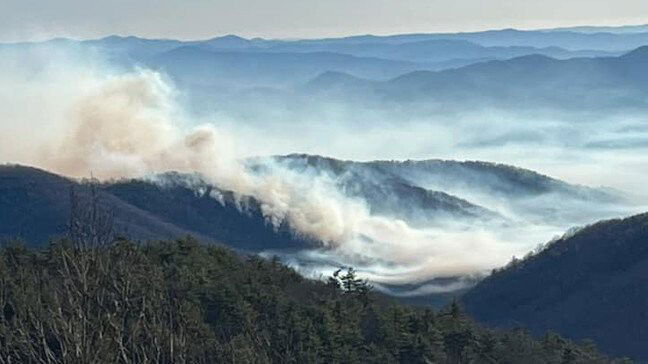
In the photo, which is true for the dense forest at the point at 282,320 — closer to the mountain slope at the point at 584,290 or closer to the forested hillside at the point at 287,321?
the forested hillside at the point at 287,321

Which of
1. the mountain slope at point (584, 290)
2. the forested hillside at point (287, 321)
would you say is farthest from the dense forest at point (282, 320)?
the mountain slope at point (584, 290)

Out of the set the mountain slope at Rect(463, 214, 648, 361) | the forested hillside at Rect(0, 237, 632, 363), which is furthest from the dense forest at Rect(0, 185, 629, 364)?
the mountain slope at Rect(463, 214, 648, 361)

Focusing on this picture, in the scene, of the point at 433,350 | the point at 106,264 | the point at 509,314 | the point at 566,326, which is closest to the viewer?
the point at 106,264

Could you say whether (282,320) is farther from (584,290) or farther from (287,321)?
(584,290)

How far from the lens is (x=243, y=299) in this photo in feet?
215

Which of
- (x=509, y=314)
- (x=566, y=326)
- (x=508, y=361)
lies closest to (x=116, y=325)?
(x=508, y=361)

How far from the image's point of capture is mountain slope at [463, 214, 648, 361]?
5320 inches

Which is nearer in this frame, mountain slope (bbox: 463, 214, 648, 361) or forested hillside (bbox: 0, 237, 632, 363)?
forested hillside (bbox: 0, 237, 632, 363)

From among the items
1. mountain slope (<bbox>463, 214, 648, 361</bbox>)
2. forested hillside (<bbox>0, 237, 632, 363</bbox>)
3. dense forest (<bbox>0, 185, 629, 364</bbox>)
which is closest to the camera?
dense forest (<bbox>0, 185, 629, 364</bbox>)

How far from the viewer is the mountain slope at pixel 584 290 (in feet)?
443

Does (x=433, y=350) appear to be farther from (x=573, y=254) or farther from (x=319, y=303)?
(x=573, y=254)

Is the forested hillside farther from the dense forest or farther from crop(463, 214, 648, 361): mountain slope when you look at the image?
crop(463, 214, 648, 361): mountain slope

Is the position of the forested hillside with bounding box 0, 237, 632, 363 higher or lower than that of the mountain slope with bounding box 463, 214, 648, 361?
lower

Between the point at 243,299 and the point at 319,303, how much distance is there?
6.36 metres
